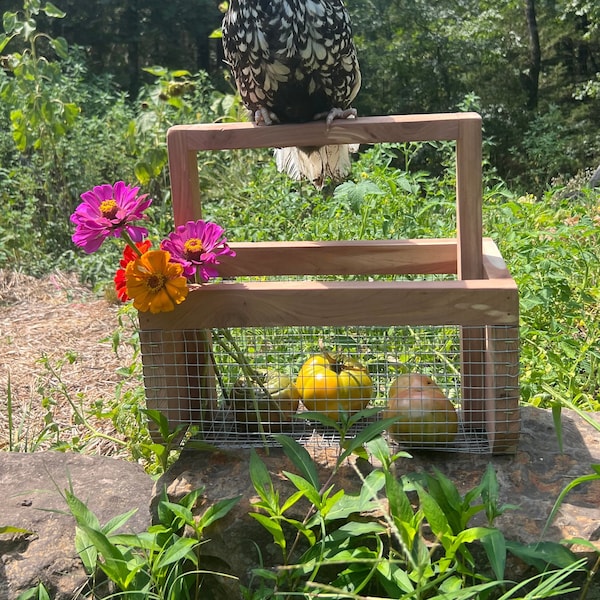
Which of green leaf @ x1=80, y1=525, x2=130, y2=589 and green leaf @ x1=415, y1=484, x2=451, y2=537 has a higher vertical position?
green leaf @ x1=415, y1=484, x2=451, y2=537

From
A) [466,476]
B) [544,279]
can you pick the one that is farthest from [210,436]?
[544,279]

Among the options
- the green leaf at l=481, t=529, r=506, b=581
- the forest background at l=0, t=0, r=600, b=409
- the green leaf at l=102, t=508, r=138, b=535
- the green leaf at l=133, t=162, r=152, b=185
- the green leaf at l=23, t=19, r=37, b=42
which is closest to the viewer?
the green leaf at l=481, t=529, r=506, b=581

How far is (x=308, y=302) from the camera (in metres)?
1.53

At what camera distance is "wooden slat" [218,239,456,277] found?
6.36 feet

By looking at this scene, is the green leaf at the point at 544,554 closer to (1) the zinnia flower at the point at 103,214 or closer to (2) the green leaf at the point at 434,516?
(2) the green leaf at the point at 434,516

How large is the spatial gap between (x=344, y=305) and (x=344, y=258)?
0.47 metres

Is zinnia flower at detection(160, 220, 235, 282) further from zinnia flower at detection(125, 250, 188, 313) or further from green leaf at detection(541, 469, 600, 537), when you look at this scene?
green leaf at detection(541, 469, 600, 537)

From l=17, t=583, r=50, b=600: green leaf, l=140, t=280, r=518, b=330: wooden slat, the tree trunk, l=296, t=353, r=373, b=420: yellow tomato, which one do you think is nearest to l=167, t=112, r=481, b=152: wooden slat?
l=140, t=280, r=518, b=330: wooden slat

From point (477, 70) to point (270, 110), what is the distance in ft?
29.6

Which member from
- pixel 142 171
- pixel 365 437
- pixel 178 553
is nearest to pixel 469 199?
pixel 365 437

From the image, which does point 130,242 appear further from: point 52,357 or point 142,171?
point 142,171

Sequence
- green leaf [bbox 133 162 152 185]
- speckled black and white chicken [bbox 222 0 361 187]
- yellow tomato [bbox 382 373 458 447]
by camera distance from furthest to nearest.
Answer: green leaf [bbox 133 162 152 185] < speckled black and white chicken [bbox 222 0 361 187] < yellow tomato [bbox 382 373 458 447]

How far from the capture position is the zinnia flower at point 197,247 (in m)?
1.55

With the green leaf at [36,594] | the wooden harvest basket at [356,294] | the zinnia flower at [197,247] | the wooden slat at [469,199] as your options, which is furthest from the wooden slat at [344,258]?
the green leaf at [36,594]
